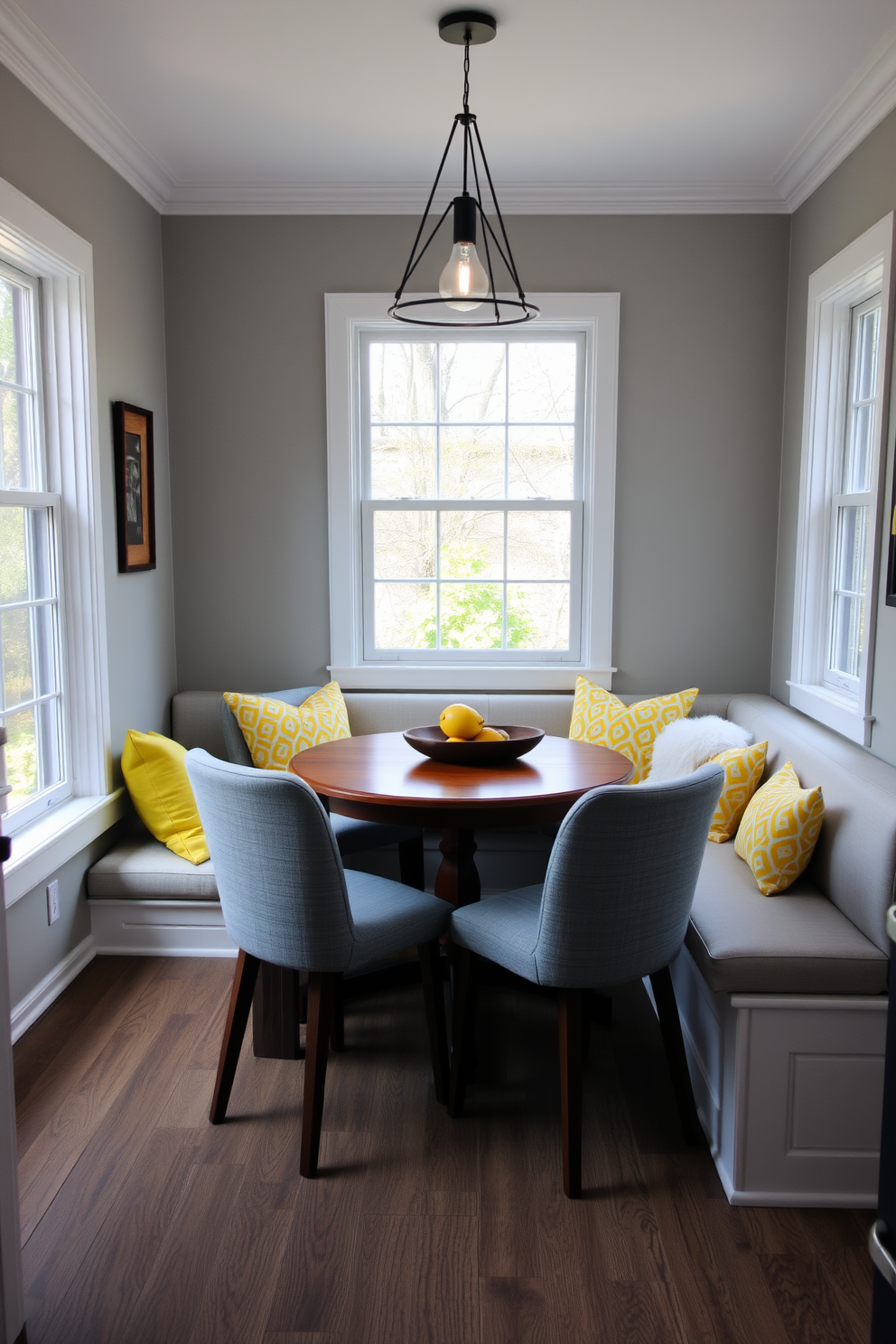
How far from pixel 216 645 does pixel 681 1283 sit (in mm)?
2954

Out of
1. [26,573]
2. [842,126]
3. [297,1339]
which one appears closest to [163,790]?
[26,573]

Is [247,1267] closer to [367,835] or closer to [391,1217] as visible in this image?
[391,1217]

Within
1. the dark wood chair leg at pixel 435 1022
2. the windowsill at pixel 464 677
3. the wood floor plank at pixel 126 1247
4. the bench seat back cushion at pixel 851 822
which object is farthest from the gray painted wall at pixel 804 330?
the wood floor plank at pixel 126 1247

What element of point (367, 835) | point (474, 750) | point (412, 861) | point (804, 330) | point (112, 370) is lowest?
point (412, 861)

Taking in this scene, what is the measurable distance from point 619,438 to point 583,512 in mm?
325

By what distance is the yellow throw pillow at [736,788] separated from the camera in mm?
3139

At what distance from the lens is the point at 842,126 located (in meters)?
3.15

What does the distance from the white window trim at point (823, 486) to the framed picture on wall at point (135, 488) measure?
2.44 meters

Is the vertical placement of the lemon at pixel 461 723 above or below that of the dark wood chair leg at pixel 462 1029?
above

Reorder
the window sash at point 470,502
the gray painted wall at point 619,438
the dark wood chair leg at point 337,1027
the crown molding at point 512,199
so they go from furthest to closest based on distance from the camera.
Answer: the window sash at point 470,502, the gray painted wall at point 619,438, the crown molding at point 512,199, the dark wood chair leg at point 337,1027

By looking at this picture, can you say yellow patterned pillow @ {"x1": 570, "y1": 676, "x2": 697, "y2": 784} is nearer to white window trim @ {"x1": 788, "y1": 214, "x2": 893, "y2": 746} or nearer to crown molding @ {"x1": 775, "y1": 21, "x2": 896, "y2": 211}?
white window trim @ {"x1": 788, "y1": 214, "x2": 893, "y2": 746}

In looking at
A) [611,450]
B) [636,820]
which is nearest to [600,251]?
[611,450]

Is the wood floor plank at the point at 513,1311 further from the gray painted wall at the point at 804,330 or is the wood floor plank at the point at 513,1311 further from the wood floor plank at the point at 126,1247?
the gray painted wall at the point at 804,330

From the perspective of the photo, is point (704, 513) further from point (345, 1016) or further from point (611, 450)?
point (345, 1016)
